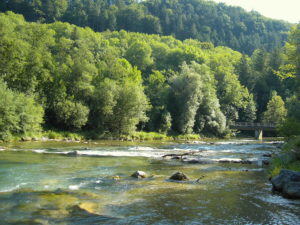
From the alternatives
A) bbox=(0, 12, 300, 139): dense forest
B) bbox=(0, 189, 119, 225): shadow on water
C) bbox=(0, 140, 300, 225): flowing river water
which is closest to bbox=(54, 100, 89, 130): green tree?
bbox=(0, 12, 300, 139): dense forest

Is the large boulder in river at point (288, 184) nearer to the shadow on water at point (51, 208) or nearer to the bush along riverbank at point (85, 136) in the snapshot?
the shadow on water at point (51, 208)

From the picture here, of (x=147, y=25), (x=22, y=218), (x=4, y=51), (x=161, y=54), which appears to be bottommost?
(x=22, y=218)

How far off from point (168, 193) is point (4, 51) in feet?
139

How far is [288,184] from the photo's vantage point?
45.8 ft

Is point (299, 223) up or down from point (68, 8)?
down

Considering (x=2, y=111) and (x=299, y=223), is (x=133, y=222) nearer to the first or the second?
(x=299, y=223)

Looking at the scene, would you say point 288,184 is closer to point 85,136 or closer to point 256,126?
point 85,136

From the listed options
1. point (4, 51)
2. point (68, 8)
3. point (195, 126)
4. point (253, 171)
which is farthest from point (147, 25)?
point (253, 171)

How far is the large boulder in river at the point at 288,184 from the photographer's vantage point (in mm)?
13460

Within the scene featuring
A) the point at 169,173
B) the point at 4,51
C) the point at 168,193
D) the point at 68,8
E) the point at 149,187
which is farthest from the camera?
the point at 68,8

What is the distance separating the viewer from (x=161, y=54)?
12075 centimetres

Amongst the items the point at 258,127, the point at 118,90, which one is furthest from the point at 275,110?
the point at 118,90

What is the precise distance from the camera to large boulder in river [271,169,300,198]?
44.2 ft

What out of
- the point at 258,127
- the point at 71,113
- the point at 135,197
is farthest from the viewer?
the point at 258,127
